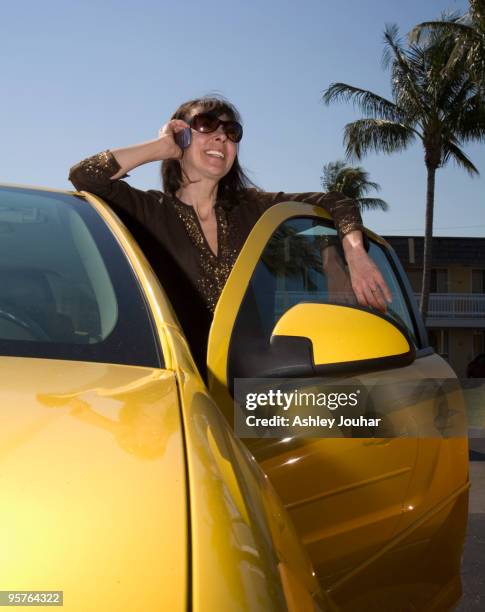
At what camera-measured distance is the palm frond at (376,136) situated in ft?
89.4

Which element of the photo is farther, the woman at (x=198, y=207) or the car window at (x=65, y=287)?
the woman at (x=198, y=207)

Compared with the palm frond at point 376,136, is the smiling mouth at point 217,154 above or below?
below

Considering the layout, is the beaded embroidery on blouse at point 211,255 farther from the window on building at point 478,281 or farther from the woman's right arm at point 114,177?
the window on building at point 478,281

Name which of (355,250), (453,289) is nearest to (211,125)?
(355,250)

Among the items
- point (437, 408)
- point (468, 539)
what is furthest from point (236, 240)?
point (468, 539)

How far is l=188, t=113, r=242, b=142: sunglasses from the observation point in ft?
10.0

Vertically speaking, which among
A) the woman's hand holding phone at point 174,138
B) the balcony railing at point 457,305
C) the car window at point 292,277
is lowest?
the balcony railing at point 457,305

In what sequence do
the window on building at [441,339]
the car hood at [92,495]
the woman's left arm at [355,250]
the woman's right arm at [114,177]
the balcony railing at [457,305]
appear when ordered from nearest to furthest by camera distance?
the car hood at [92,495] → the woman's left arm at [355,250] → the woman's right arm at [114,177] → the balcony railing at [457,305] → the window on building at [441,339]

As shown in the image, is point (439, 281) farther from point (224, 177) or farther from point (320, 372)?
point (320, 372)

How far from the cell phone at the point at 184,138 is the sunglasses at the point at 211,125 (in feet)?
0.11

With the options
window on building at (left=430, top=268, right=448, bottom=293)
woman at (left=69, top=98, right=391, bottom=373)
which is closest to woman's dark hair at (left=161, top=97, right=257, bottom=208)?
woman at (left=69, top=98, right=391, bottom=373)

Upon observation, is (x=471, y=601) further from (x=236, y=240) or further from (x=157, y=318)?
(x=157, y=318)

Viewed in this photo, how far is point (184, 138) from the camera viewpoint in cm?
310

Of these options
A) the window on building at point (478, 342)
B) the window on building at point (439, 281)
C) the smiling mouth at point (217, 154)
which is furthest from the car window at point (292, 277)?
the window on building at point (478, 342)
